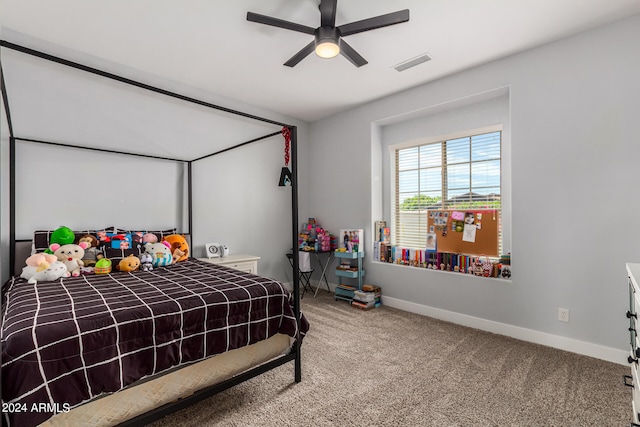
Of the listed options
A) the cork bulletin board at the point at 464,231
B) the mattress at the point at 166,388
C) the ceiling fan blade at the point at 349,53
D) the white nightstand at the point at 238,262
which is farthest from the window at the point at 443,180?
the mattress at the point at 166,388

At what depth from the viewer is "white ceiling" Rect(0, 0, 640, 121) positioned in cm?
230

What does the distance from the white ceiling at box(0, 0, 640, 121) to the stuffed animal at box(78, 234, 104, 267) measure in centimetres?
167

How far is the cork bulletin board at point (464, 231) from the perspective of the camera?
330 centimetres

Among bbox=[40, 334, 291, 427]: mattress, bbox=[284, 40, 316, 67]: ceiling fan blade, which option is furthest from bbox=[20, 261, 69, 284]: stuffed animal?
bbox=[284, 40, 316, 67]: ceiling fan blade

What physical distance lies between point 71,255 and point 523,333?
3846mm

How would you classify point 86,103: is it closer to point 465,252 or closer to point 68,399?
point 68,399

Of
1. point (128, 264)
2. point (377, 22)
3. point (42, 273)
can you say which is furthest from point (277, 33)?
point (42, 273)

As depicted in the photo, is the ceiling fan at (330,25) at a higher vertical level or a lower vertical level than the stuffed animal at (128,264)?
higher

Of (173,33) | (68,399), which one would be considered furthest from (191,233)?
(68,399)

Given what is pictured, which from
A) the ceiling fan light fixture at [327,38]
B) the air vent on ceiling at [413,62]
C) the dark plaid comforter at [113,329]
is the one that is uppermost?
the air vent on ceiling at [413,62]

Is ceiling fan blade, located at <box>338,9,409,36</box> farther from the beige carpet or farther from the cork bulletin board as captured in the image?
the beige carpet

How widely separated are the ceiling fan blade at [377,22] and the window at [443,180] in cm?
195

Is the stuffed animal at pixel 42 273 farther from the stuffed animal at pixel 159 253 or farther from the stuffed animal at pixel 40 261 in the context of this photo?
the stuffed animal at pixel 159 253

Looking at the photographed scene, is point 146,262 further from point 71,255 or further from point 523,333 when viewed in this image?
point 523,333
